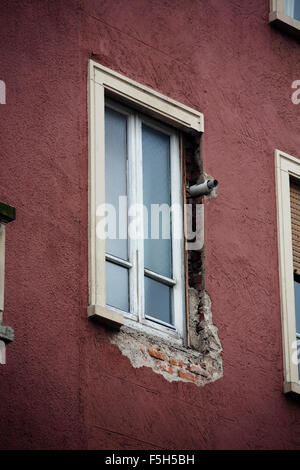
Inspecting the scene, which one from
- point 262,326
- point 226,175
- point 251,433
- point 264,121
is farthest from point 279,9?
point 251,433

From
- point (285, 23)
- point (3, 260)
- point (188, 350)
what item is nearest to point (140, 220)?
point (188, 350)

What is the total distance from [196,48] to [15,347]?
3913mm

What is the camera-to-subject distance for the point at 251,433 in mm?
11453

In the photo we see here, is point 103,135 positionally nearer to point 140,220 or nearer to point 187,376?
point 140,220

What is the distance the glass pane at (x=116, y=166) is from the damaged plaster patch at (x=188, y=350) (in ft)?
2.51

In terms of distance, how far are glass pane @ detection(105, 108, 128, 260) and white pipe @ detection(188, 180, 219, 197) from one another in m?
0.68

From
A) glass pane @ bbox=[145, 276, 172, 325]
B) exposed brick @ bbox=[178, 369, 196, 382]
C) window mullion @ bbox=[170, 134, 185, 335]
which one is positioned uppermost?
window mullion @ bbox=[170, 134, 185, 335]

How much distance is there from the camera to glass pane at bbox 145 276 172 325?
11391 millimetres

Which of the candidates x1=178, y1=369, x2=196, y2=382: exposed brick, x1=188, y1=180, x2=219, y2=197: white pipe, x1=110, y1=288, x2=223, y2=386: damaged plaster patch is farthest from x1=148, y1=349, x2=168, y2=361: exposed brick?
x1=188, y1=180, x2=219, y2=197: white pipe

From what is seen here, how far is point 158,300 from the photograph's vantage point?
1150cm

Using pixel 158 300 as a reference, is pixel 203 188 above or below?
above

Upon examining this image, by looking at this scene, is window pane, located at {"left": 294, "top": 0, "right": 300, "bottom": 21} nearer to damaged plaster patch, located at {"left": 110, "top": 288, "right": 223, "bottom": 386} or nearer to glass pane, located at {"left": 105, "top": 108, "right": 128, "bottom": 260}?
glass pane, located at {"left": 105, "top": 108, "right": 128, "bottom": 260}

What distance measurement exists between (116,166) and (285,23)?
290 centimetres

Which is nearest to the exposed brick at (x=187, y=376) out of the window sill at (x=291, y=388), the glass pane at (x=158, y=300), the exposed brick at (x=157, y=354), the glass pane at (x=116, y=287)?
the exposed brick at (x=157, y=354)
